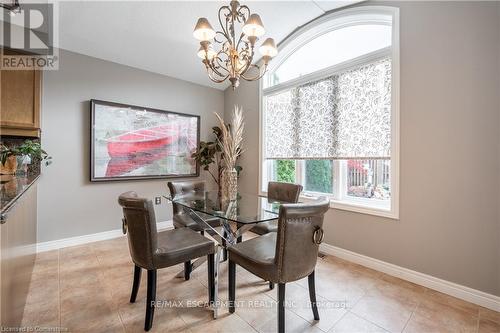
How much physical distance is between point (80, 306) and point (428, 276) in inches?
123

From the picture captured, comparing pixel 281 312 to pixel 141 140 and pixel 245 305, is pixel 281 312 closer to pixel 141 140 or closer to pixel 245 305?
pixel 245 305

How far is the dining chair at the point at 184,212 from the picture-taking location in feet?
7.87

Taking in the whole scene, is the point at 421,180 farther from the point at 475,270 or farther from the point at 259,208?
the point at 259,208

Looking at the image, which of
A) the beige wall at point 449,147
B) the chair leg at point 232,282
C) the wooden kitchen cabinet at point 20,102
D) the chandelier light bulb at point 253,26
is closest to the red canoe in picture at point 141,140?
the wooden kitchen cabinet at point 20,102

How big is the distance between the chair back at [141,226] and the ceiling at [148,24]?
7.84ft

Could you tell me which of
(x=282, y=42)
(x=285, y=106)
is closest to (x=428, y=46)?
(x=285, y=106)

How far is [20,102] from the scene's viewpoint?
2408 mm

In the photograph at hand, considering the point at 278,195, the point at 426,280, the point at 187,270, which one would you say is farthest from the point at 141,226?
the point at 426,280

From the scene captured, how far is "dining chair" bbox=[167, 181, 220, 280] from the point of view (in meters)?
2.40

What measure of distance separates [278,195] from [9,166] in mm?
2966

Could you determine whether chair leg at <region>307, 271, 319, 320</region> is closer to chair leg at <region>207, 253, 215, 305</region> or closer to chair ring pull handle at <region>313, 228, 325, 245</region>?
chair ring pull handle at <region>313, 228, 325, 245</region>

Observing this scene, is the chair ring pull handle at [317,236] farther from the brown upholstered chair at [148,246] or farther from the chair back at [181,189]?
the chair back at [181,189]

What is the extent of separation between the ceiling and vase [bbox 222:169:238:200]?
6.71 feet

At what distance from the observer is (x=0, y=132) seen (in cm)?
235
